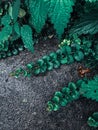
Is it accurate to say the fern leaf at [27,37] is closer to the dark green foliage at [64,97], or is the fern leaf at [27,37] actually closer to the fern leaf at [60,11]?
the dark green foliage at [64,97]

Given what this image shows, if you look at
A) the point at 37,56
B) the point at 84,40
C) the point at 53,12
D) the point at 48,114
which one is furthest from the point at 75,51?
the point at 53,12

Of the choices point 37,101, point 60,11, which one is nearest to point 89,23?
point 60,11

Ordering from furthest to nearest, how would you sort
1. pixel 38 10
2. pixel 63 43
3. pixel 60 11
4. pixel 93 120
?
1. pixel 63 43
2. pixel 93 120
3. pixel 38 10
4. pixel 60 11

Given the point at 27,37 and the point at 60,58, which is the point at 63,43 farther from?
the point at 27,37

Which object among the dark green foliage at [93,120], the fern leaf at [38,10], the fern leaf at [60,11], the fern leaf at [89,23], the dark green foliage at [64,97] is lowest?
the dark green foliage at [93,120]

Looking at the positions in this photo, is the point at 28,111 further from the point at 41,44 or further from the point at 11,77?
the point at 41,44

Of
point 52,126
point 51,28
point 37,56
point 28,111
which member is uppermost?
point 51,28

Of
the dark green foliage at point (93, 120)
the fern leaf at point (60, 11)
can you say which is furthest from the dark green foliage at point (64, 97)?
the fern leaf at point (60, 11)
